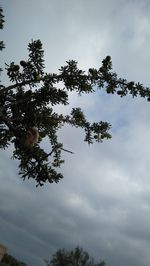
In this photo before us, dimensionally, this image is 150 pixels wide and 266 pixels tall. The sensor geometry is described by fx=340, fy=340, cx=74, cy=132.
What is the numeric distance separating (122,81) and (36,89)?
79.1 inches

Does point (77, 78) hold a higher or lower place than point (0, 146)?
→ higher

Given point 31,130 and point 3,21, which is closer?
point 31,130

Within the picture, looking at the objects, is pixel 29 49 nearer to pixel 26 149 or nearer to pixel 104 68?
pixel 104 68

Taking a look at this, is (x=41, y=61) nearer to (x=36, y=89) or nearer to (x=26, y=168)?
(x=36, y=89)

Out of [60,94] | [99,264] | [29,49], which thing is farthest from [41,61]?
[99,264]

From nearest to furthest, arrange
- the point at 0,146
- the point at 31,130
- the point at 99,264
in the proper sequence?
the point at 31,130 < the point at 0,146 < the point at 99,264

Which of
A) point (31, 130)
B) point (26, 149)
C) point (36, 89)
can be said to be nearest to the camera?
point (26, 149)

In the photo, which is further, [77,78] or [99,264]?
[99,264]

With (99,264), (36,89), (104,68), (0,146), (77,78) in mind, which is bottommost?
(0,146)

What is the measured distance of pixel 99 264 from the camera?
6425 centimetres

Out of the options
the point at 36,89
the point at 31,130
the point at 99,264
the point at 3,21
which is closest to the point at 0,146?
the point at 31,130

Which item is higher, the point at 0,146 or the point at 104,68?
the point at 104,68

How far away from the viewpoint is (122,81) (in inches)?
Answer: 312

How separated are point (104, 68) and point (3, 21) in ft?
8.07
